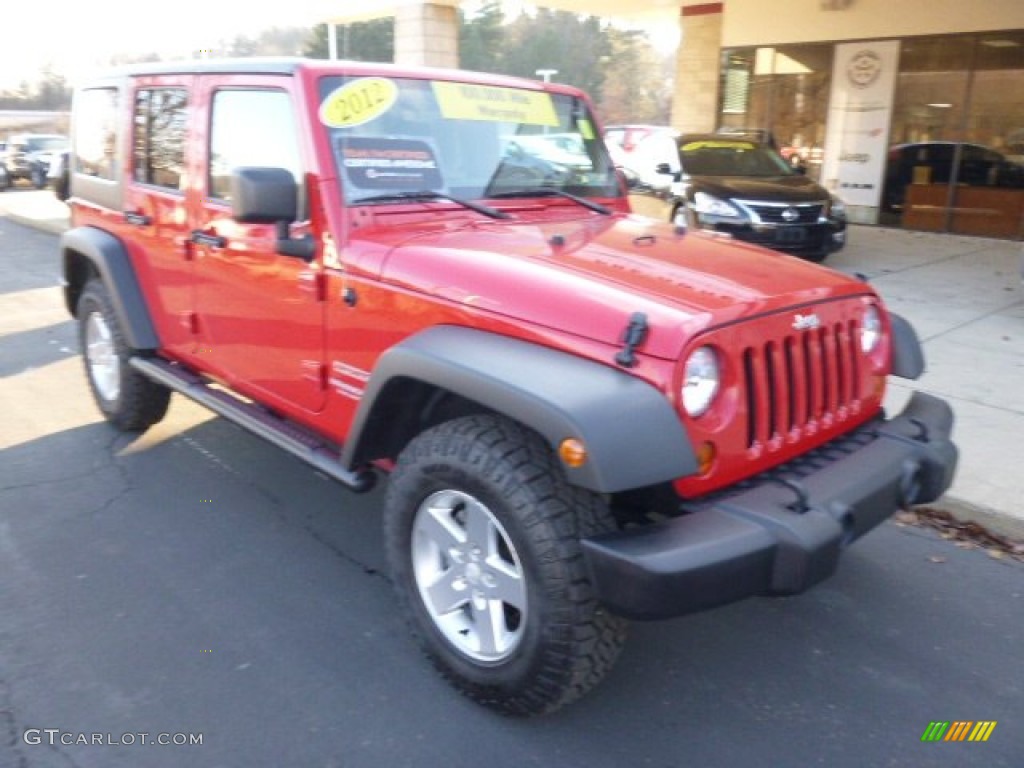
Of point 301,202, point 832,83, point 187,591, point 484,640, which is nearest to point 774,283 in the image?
point 484,640

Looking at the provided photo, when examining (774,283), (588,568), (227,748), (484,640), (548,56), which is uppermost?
(548,56)

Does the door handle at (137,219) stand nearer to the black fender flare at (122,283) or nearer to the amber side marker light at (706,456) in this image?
the black fender flare at (122,283)

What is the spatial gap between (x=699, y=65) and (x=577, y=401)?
51.8ft

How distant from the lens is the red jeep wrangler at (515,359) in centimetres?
238

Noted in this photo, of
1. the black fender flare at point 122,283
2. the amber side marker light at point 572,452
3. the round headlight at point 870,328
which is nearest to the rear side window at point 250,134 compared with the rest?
the black fender flare at point 122,283

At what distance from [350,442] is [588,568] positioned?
1115 mm

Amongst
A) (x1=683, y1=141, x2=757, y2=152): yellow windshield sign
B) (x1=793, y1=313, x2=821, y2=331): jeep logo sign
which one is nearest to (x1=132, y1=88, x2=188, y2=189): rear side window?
(x1=793, y1=313, x2=821, y2=331): jeep logo sign

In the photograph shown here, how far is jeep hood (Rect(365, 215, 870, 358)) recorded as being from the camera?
254 centimetres

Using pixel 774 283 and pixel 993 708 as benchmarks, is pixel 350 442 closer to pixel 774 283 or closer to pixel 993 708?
pixel 774 283

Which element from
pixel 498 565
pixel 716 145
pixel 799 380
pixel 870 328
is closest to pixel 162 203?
pixel 498 565

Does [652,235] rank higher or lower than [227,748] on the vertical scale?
higher

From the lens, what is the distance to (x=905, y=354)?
3.29 m

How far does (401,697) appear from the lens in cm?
289

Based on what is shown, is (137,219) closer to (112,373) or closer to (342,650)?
(112,373)
